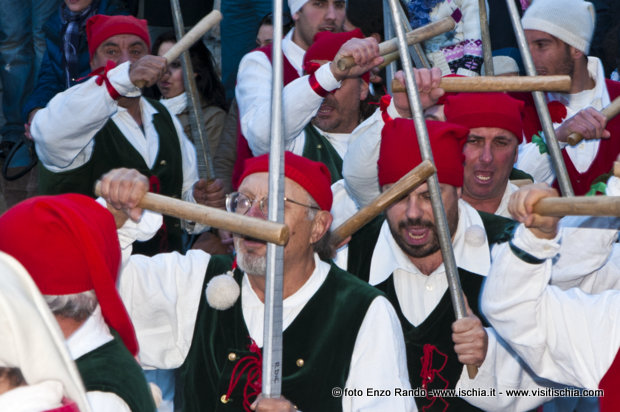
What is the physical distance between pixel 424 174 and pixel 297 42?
7.32 feet

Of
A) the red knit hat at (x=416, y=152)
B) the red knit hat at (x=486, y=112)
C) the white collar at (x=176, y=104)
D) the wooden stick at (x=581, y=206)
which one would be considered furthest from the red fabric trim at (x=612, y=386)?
the white collar at (x=176, y=104)

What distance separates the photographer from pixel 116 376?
3.48 meters

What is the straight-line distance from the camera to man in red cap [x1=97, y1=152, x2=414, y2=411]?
4.37 metres

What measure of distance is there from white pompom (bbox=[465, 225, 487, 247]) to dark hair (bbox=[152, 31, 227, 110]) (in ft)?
8.31

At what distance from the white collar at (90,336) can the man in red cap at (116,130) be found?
2004 mm

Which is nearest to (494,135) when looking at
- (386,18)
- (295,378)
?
(386,18)

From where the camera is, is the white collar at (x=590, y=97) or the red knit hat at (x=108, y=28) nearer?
the white collar at (x=590, y=97)

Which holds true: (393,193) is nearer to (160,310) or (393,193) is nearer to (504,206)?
(160,310)

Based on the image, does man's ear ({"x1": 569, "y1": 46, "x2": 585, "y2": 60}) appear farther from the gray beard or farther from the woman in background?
the gray beard

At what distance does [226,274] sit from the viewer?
4.61 meters

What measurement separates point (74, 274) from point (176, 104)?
3.55 meters

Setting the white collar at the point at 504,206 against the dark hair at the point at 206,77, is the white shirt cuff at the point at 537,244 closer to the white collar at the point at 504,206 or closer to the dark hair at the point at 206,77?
the white collar at the point at 504,206

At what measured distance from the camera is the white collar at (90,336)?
140 inches

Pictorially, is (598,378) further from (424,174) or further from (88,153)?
(88,153)
